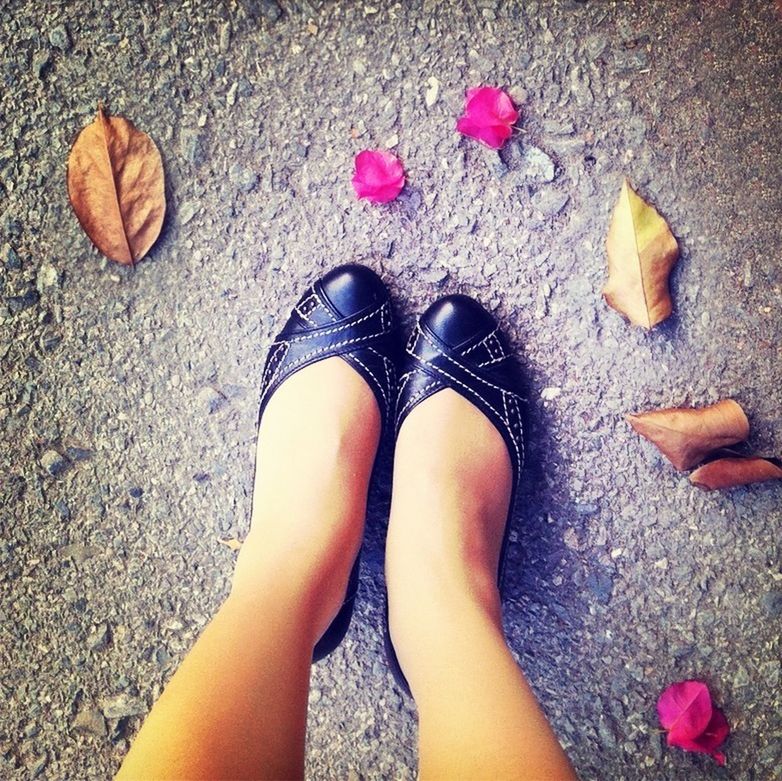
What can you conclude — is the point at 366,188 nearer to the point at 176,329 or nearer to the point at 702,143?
the point at 176,329

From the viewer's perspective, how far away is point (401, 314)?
4.46ft

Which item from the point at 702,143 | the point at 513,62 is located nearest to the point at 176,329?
the point at 513,62

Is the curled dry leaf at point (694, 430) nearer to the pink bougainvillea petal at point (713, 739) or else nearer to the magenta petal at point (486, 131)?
the pink bougainvillea petal at point (713, 739)

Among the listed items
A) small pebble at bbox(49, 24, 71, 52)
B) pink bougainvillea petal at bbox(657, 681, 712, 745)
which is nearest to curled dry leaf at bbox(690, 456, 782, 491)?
pink bougainvillea petal at bbox(657, 681, 712, 745)

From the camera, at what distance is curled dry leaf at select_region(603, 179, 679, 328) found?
1.27 m

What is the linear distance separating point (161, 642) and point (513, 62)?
4.52ft

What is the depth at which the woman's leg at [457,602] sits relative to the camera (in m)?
0.90

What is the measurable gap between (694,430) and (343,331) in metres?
0.70

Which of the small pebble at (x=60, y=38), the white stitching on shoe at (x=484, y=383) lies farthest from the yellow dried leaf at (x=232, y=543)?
the small pebble at (x=60, y=38)

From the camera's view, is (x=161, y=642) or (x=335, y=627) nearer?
(x=335, y=627)

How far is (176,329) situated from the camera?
139cm

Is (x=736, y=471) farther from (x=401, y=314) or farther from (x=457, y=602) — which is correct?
(x=401, y=314)

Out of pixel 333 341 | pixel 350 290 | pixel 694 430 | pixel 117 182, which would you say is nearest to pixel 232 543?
pixel 333 341

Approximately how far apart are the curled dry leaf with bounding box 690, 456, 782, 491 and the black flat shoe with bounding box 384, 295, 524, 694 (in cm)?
35
